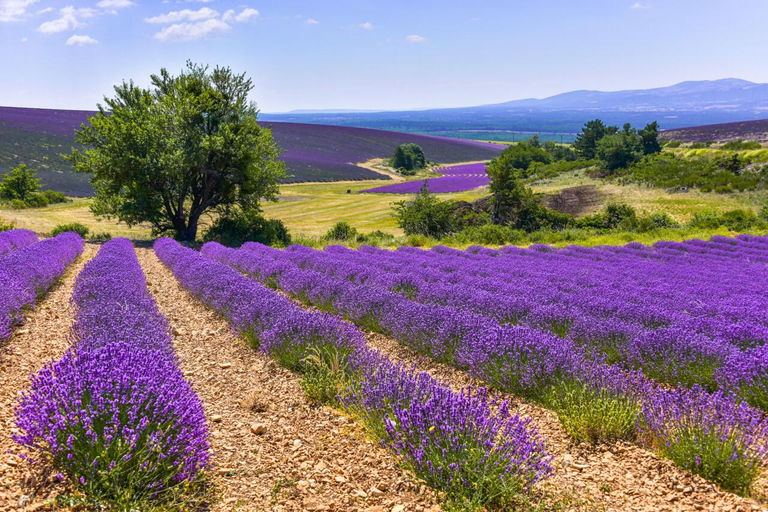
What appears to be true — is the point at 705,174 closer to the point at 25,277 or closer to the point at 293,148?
the point at 25,277

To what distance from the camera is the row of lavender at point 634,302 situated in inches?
190

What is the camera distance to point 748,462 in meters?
2.98

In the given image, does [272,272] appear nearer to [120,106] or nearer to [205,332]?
[205,332]

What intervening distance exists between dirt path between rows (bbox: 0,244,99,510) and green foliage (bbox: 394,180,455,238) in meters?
20.9

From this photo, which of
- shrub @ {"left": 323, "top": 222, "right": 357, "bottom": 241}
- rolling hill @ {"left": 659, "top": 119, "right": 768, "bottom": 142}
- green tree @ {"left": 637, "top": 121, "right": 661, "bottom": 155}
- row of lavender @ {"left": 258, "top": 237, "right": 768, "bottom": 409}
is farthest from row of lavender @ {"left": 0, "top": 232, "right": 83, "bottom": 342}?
rolling hill @ {"left": 659, "top": 119, "right": 768, "bottom": 142}

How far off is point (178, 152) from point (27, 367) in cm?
1749

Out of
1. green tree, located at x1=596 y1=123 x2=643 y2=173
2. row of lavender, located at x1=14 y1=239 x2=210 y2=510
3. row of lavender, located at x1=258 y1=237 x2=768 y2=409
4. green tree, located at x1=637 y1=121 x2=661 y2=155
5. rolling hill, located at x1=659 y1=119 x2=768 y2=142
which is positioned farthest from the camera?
rolling hill, located at x1=659 y1=119 x2=768 y2=142

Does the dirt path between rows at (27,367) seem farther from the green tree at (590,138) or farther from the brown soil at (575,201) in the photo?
the green tree at (590,138)

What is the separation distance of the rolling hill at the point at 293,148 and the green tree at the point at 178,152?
2.86 metres

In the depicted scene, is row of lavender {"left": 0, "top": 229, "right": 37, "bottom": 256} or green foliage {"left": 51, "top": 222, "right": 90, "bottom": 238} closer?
row of lavender {"left": 0, "top": 229, "right": 37, "bottom": 256}

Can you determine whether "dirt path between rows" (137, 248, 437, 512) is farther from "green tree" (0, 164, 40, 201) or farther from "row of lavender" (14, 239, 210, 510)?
"green tree" (0, 164, 40, 201)

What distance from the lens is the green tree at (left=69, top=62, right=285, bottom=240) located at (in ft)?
71.1

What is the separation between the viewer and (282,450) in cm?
365

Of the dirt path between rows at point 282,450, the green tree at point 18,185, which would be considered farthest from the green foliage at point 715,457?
the green tree at point 18,185
